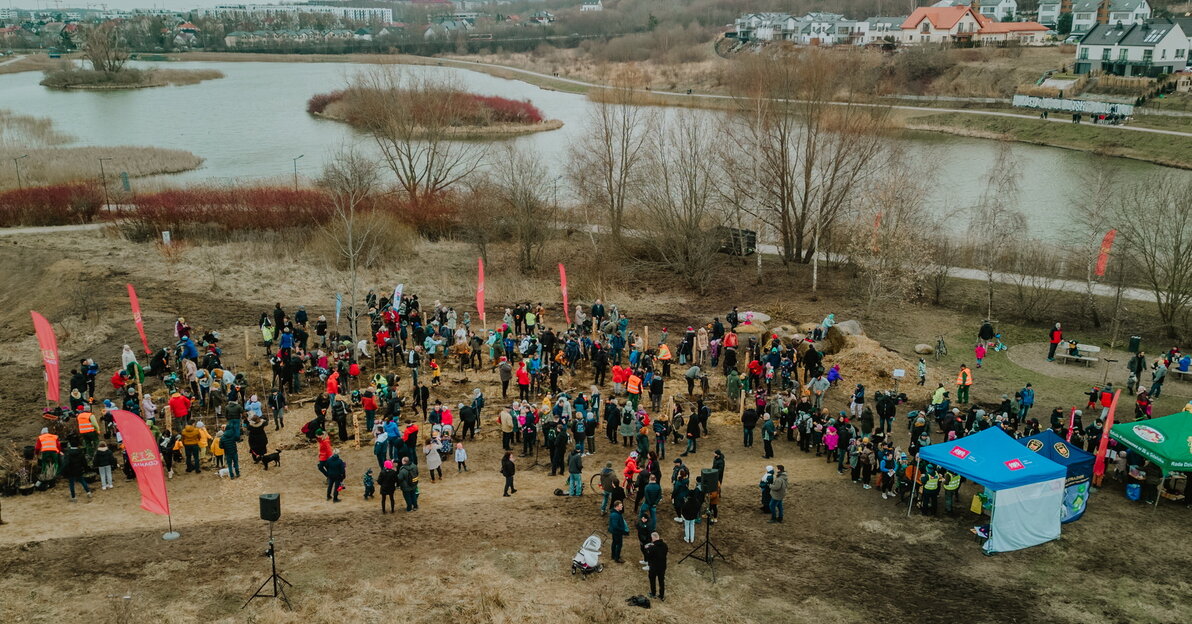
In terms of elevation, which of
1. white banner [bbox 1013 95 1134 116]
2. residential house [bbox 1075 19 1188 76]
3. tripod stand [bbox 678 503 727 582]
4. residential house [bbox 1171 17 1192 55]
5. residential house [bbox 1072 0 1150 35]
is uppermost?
residential house [bbox 1072 0 1150 35]

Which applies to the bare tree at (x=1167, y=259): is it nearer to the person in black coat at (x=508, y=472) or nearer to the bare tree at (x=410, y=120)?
the person in black coat at (x=508, y=472)

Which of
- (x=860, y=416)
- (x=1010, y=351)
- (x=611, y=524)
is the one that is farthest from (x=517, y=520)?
(x=1010, y=351)

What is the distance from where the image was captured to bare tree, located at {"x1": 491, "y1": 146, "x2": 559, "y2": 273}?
120ft

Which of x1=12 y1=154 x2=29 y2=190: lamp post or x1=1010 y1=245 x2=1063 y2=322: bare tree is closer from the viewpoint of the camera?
x1=1010 y1=245 x2=1063 y2=322: bare tree

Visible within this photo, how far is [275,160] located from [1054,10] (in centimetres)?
11902

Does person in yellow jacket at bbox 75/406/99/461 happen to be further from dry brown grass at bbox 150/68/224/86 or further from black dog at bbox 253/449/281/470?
dry brown grass at bbox 150/68/224/86

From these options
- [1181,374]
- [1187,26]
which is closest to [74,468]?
[1181,374]

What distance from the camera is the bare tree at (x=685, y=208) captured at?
1379 inches

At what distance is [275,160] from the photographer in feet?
204

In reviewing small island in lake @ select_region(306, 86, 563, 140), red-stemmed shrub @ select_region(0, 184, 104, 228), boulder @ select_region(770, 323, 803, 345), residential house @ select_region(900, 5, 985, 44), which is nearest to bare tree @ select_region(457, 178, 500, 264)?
small island in lake @ select_region(306, 86, 563, 140)

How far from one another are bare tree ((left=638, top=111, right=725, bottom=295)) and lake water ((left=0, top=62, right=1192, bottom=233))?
12281 millimetres

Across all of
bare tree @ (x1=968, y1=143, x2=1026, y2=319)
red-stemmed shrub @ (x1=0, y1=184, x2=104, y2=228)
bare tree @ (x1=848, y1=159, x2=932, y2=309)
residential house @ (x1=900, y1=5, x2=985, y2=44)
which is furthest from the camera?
residential house @ (x1=900, y1=5, x2=985, y2=44)

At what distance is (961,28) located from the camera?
118000 millimetres

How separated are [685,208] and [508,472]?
20.7 m
